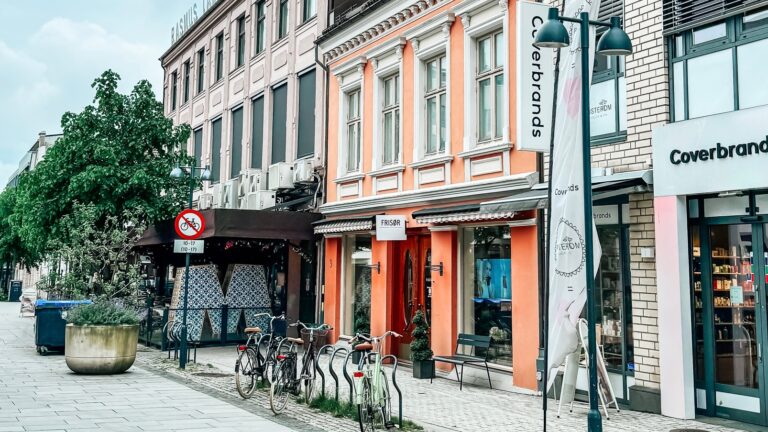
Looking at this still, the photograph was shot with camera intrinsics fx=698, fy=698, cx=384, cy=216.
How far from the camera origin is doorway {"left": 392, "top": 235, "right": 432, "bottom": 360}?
15055 mm

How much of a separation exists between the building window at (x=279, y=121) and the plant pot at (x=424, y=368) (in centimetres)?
1062

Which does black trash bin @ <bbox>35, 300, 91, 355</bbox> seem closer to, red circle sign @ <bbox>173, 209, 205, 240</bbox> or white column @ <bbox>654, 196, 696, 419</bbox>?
red circle sign @ <bbox>173, 209, 205, 240</bbox>

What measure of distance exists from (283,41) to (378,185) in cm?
810

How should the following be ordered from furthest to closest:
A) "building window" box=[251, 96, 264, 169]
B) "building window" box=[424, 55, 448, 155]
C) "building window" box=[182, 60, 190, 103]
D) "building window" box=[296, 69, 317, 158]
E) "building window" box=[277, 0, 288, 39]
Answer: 1. "building window" box=[182, 60, 190, 103]
2. "building window" box=[251, 96, 264, 169]
3. "building window" box=[277, 0, 288, 39]
4. "building window" box=[296, 69, 317, 158]
5. "building window" box=[424, 55, 448, 155]

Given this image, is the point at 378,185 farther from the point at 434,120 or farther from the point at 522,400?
the point at 522,400

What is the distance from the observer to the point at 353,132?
1800cm

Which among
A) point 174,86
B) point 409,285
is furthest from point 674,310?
point 174,86

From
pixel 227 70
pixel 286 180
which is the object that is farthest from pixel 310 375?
pixel 227 70

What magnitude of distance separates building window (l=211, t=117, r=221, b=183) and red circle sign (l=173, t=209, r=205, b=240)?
41.1ft


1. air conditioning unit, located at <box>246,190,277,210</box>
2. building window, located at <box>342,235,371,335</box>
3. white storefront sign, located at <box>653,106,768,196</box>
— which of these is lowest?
building window, located at <box>342,235,371,335</box>

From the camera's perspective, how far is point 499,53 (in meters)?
13.1

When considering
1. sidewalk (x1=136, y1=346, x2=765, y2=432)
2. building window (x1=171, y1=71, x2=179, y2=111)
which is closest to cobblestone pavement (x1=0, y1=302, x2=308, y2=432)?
sidewalk (x1=136, y1=346, x2=765, y2=432)

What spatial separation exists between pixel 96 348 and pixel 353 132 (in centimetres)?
815

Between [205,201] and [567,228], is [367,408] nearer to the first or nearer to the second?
[567,228]
